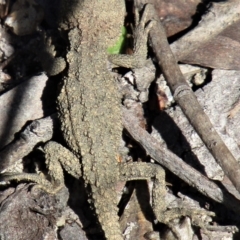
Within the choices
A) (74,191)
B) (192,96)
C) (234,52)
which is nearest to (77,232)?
(74,191)

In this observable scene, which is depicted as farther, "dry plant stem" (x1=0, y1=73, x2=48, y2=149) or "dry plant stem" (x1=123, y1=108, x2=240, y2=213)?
"dry plant stem" (x1=0, y1=73, x2=48, y2=149)

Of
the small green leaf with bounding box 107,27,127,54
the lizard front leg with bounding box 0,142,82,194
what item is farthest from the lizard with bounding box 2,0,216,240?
the small green leaf with bounding box 107,27,127,54

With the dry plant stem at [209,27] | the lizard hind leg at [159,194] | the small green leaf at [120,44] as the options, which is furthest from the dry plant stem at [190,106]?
the lizard hind leg at [159,194]

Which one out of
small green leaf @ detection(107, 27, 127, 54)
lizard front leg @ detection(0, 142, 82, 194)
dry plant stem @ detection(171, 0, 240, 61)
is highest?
small green leaf @ detection(107, 27, 127, 54)

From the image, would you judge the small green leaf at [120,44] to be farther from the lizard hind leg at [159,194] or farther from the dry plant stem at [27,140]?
the lizard hind leg at [159,194]

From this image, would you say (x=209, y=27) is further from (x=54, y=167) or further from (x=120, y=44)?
(x=54, y=167)

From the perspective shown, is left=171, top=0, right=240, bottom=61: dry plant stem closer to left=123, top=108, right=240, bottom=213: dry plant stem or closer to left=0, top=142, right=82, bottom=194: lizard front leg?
left=123, top=108, right=240, bottom=213: dry plant stem

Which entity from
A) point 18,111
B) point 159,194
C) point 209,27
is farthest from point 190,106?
point 18,111
